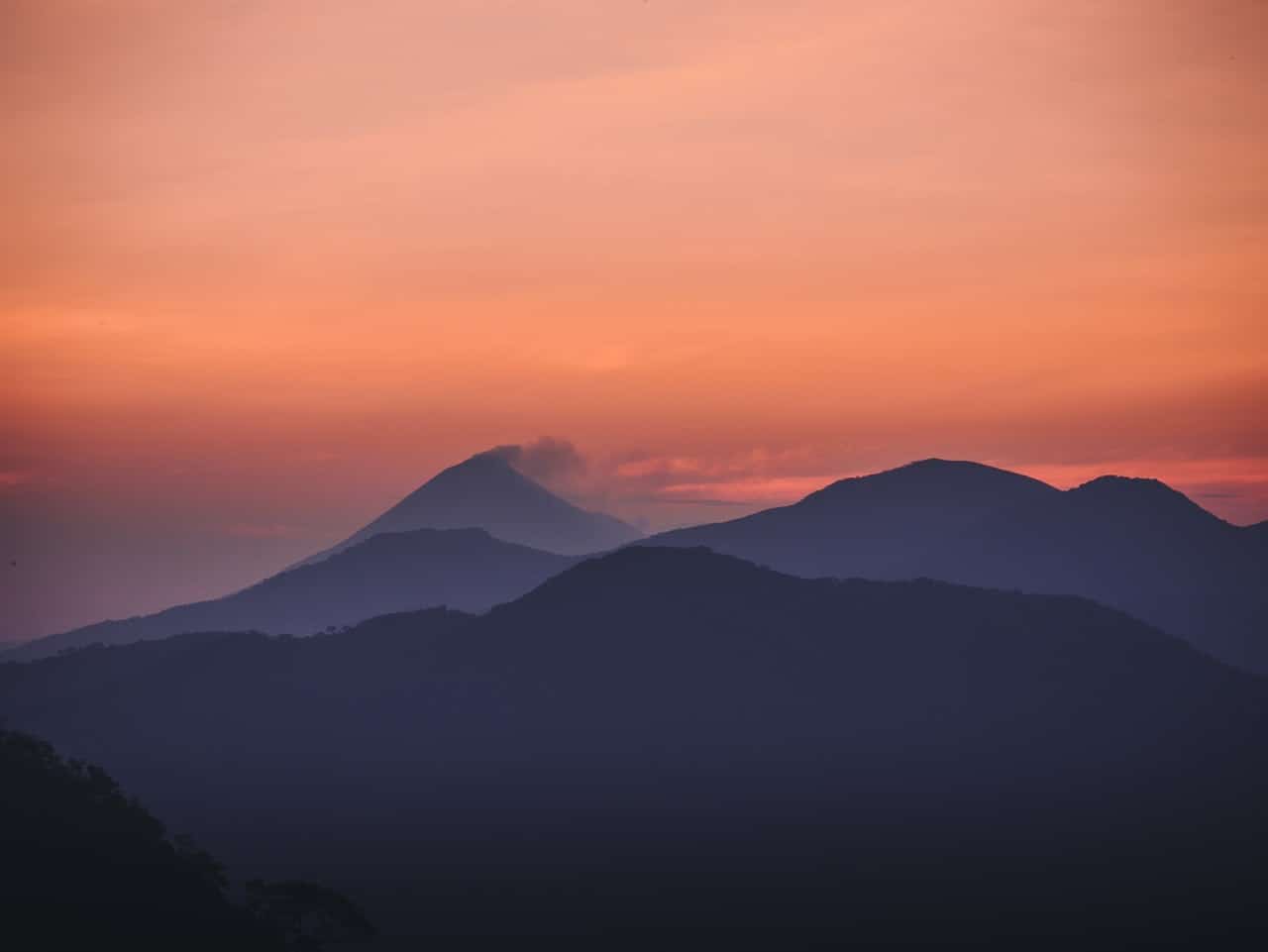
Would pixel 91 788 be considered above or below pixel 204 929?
above

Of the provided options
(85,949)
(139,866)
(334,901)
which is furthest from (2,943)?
(334,901)

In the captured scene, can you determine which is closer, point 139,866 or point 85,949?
point 85,949

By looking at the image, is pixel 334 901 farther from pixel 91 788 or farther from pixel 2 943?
pixel 2 943

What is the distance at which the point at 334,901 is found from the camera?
148m

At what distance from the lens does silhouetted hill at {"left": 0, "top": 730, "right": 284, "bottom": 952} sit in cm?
12169

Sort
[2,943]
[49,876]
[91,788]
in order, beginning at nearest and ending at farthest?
[2,943] → [49,876] → [91,788]

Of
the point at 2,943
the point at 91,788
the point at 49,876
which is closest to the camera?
the point at 2,943

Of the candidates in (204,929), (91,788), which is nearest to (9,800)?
(91,788)

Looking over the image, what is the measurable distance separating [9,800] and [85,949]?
22.2m

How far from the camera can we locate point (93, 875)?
12838 cm

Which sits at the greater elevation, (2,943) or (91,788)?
(91,788)

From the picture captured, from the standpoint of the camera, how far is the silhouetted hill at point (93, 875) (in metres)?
122

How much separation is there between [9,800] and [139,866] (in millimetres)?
13882

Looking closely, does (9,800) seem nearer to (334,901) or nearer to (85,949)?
(85,949)
